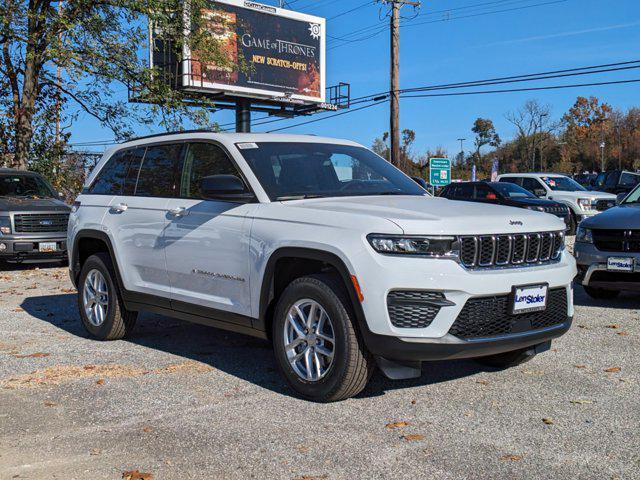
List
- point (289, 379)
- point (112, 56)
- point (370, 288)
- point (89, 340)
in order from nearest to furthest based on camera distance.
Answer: point (370, 288) → point (289, 379) → point (89, 340) → point (112, 56)

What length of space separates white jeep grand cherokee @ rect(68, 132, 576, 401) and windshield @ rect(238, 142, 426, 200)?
0.05ft

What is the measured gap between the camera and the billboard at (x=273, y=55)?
3662 cm

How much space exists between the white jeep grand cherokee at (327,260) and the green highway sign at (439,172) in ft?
58.8

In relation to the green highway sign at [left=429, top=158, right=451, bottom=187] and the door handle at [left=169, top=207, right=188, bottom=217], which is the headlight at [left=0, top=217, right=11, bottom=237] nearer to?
the door handle at [left=169, top=207, right=188, bottom=217]

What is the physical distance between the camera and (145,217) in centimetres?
630

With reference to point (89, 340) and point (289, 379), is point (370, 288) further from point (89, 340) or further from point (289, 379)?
point (89, 340)

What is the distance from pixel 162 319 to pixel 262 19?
32.4m

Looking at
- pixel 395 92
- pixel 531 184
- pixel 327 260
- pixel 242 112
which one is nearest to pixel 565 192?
pixel 531 184

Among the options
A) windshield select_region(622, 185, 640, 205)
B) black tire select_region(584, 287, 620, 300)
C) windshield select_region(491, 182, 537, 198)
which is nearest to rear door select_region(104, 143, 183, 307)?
black tire select_region(584, 287, 620, 300)

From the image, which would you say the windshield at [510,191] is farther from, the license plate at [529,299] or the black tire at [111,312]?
the license plate at [529,299]

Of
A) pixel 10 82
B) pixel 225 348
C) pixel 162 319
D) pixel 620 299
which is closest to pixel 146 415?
pixel 225 348

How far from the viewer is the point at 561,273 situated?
5035mm

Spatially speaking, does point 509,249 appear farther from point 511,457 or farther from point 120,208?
point 120,208

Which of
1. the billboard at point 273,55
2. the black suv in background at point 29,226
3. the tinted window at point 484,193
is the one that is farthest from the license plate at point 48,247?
the billboard at point 273,55
